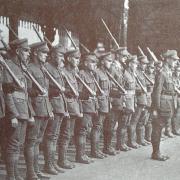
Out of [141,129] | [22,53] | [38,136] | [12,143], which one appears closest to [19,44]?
[22,53]

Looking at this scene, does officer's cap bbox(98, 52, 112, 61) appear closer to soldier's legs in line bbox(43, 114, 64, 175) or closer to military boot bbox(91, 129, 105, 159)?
military boot bbox(91, 129, 105, 159)

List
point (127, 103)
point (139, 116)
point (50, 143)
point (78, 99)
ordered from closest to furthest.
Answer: point (50, 143), point (78, 99), point (127, 103), point (139, 116)

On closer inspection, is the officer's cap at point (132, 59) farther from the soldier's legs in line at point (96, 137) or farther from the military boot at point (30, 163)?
the military boot at point (30, 163)

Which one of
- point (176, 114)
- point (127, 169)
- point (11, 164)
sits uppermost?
point (11, 164)

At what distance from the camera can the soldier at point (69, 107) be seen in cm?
759

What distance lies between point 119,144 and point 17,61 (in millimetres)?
3818

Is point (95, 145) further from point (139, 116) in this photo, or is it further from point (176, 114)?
point (176, 114)

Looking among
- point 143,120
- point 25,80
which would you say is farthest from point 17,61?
point 143,120

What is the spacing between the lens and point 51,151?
7.23 m

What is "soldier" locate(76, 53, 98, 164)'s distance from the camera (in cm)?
820

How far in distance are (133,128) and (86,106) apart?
2127mm

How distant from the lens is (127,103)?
9531mm

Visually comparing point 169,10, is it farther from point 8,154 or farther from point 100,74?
point 8,154

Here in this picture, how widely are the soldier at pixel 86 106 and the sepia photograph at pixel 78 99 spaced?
0.05 feet
